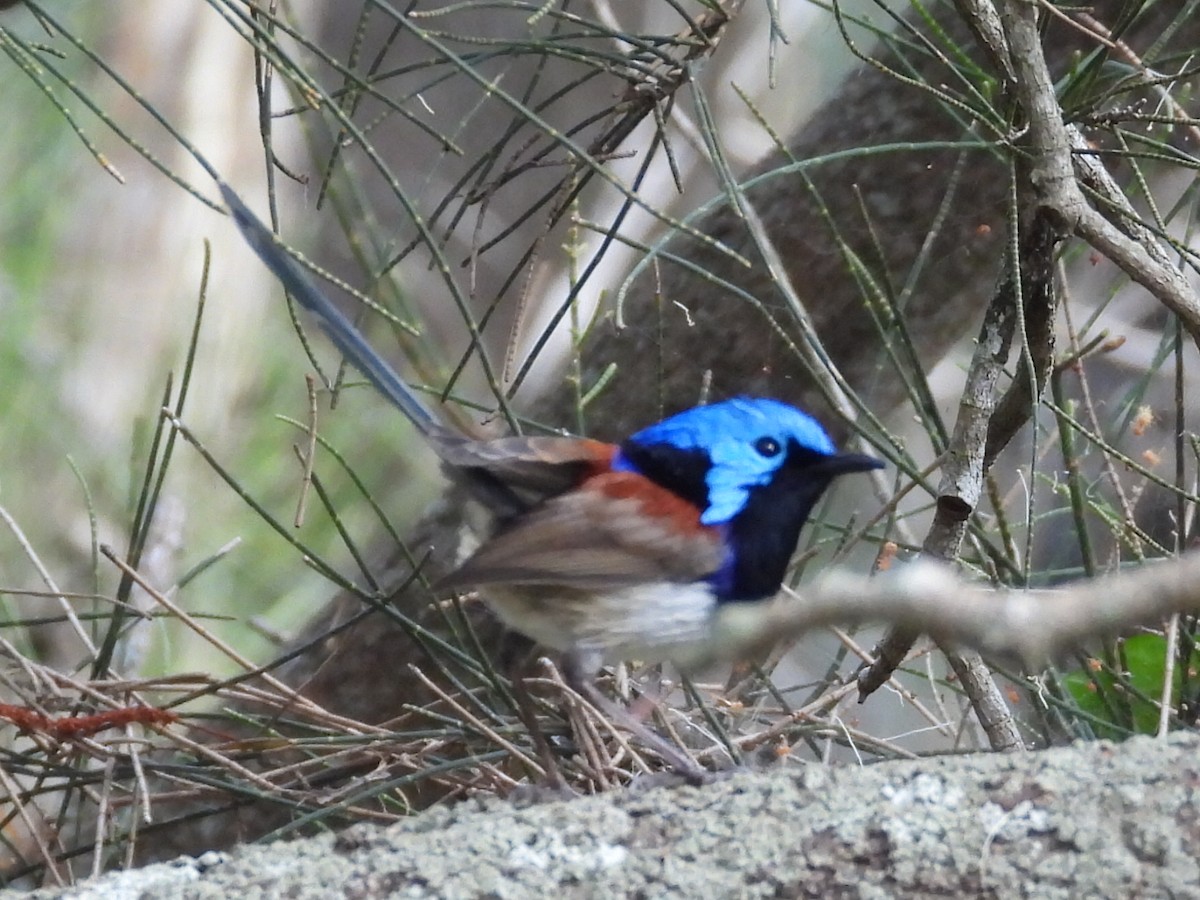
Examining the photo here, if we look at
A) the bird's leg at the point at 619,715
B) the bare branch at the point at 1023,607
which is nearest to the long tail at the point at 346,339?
the bird's leg at the point at 619,715

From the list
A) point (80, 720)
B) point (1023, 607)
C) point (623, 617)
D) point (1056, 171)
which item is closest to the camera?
point (1023, 607)

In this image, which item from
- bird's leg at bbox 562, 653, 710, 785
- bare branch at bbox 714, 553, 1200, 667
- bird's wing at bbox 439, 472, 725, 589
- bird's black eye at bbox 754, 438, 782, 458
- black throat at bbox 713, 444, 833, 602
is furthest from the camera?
bird's black eye at bbox 754, 438, 782, 458

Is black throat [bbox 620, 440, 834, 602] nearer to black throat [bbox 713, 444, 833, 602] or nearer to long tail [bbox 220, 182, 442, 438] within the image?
black throat [bbox 713, 444, 833, 602]

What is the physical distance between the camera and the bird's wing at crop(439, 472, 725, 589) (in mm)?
2010

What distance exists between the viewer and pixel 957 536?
194 cm

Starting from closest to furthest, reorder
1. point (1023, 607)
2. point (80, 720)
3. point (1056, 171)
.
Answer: point (1023, 607) < point (1056, 171) < point (80, 720)

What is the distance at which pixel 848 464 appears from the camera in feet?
7.16

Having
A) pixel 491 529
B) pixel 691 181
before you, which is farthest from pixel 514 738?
pixel 691 181

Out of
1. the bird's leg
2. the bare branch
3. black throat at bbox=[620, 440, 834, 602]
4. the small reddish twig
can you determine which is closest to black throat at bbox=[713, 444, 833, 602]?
black throat at bbox=[620, 440, 834, 602]

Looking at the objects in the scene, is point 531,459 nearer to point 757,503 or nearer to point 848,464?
point 757,503

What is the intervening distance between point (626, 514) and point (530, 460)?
17cm

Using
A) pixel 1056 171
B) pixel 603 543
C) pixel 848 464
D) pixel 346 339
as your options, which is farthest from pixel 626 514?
pixel 1056 171

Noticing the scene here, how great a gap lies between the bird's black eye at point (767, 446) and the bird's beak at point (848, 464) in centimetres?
7

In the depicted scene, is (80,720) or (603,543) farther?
(603,543)
